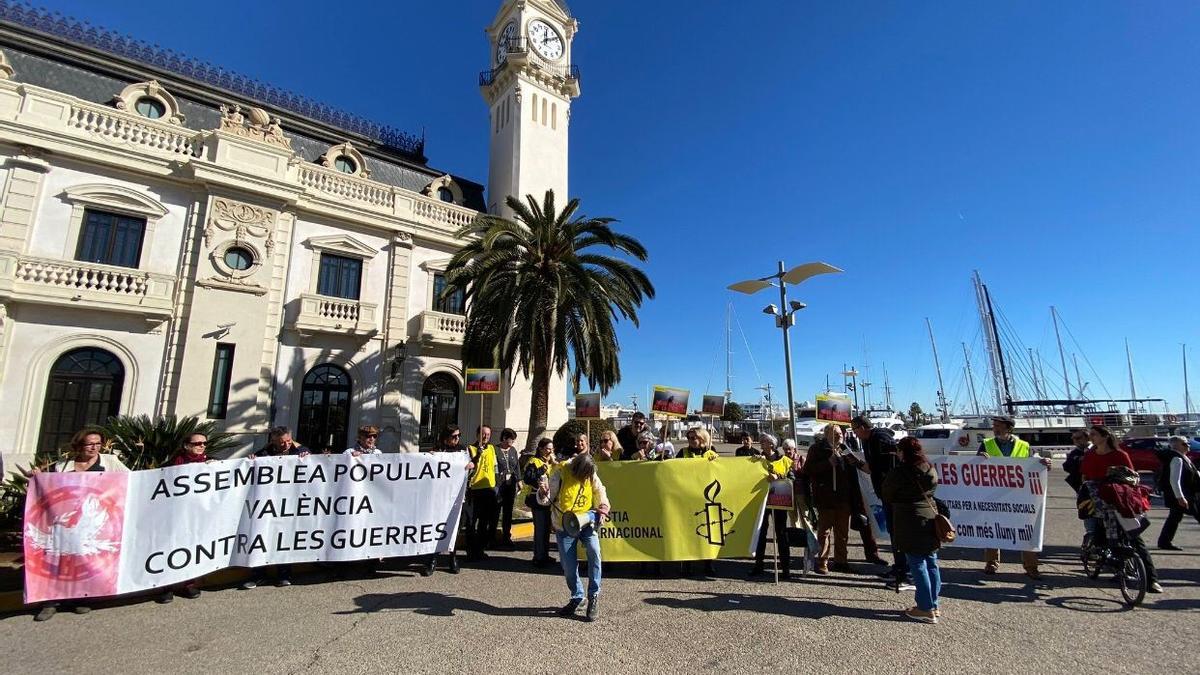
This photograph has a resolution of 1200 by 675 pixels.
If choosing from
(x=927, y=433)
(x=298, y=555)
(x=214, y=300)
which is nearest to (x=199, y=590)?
(x=298, y=555)

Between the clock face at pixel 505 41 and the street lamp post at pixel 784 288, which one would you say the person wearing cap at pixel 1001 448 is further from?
the clock face at pixel 505 41

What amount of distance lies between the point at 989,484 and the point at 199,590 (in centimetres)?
1001

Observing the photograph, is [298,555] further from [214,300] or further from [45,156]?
[45,156]

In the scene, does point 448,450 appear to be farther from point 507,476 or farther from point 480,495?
point 507,476

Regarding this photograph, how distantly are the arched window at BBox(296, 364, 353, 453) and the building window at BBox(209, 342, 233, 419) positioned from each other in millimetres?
2110

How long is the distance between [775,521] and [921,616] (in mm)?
1869

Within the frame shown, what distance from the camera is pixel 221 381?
14.5m

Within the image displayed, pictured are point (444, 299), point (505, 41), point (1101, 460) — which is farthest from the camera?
point (505, 41)

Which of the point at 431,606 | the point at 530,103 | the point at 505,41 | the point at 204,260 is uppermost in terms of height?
the point at 505,41

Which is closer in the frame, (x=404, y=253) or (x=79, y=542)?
(x=79, y=542)

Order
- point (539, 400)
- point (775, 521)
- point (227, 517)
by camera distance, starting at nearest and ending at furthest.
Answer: point (227, 517) → point (775, 521) → point (539, 400)

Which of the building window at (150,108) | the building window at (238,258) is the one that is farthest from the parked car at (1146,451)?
the building window at (150,108)

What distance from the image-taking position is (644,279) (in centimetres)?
1673

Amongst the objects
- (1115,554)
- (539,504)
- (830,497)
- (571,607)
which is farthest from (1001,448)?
(539,504)
